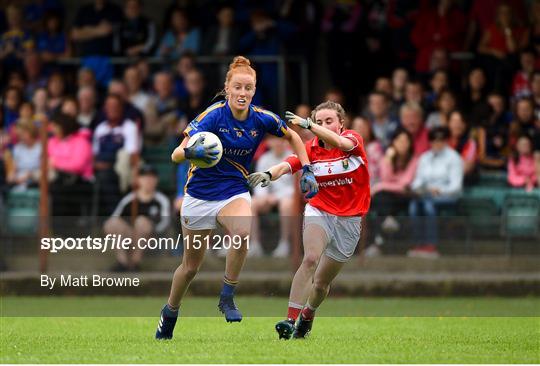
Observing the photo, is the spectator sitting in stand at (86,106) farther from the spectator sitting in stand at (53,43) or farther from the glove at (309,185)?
the glove at (309,185)

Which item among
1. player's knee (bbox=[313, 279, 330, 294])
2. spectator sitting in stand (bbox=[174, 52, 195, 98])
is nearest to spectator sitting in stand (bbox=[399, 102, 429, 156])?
spectator sitting in stand (bbox=[174, 52, 195, 98])

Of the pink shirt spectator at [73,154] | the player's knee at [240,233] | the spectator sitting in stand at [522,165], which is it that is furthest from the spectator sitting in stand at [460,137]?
the player's knee at [240,233]

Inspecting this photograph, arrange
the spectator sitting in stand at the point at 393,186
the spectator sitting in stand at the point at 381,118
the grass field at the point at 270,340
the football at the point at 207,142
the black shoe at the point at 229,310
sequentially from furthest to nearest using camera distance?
1. the spectator sitting in stand at the point at 381,118
2. the spectator sitting in stand at the point at 393,186
3. the black shoe at the point at 229,310
4. the football at the point at 207,142
5. the grass field at the point at 270,340

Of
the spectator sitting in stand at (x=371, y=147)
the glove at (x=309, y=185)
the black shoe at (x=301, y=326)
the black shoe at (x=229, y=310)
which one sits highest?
the glove at (x=309, y=185)

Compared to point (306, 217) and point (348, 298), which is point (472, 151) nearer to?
point (348, 298)

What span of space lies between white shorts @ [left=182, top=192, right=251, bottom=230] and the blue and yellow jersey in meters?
0.04

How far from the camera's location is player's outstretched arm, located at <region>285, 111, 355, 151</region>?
979 cm

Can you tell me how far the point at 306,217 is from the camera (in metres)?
10.6

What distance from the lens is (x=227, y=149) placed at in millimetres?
10172

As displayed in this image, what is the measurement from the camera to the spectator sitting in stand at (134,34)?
19078 millimetres

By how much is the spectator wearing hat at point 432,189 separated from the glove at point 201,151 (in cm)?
653

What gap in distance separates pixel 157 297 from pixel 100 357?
22.6ft

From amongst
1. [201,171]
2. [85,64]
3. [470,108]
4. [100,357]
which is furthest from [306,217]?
[85,64]

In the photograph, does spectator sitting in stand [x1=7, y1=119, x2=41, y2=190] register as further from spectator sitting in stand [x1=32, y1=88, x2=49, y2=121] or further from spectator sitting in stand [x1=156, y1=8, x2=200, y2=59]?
spectator sitting in stand [x1=156, y1=8, x2=200, y2=59]
